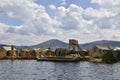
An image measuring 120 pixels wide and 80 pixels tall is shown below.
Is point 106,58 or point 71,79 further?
point 106,58

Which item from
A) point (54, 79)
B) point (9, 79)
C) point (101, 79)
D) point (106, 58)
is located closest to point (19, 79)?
point (9, 79)

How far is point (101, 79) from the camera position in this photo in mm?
69688

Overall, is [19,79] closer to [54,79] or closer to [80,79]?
[54,79]

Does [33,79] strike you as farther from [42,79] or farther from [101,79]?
[101,79]

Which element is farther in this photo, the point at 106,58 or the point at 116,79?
the point at 106,58

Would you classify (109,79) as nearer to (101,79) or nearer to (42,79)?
(101,79)

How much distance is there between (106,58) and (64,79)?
9603cm

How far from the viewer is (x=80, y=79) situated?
71.3 m

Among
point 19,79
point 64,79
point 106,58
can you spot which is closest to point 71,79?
point 64,79

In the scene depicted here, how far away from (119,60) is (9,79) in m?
127

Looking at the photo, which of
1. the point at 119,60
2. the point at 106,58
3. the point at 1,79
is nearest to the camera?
the point at 1,79

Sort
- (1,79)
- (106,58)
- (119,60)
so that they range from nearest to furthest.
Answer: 1. (1,79)
2. (106,58)
3. (119,60)

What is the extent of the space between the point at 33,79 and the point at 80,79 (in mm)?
10729

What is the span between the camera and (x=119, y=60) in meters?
186
